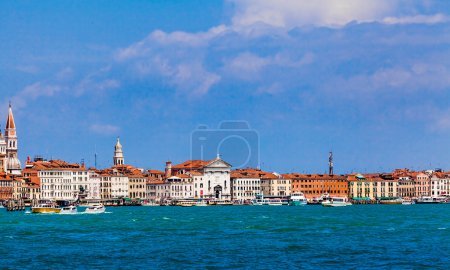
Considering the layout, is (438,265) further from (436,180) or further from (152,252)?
(436,180)

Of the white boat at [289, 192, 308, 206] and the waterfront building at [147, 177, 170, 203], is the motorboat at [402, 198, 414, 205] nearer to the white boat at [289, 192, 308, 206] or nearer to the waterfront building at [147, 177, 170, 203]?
the white boat at [289, 192, 308, 206]

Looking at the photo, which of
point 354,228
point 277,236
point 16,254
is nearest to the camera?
point 16,254

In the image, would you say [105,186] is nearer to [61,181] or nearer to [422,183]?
[61,181]

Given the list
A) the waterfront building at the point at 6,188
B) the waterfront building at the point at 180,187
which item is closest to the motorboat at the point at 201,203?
the waterfront building at the point at 180,187

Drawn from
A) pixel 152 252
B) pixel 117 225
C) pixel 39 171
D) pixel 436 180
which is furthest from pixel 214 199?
pixel 152 252

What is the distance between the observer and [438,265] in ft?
109

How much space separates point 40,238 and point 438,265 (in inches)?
749

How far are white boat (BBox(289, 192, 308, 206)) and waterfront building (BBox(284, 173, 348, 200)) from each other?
7.73 metres

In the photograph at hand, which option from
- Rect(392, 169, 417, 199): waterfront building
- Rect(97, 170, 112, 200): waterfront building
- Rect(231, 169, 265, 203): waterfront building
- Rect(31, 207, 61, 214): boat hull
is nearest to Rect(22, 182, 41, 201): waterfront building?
Rect(97, 170, 112, 200): waterfront building

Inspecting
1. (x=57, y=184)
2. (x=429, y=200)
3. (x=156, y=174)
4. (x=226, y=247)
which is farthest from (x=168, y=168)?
(x=226, y=247)

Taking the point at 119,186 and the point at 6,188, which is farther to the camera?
the point at 119,186

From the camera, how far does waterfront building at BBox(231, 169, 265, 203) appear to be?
137m

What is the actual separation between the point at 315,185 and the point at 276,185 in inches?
217

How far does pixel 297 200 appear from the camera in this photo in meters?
126
